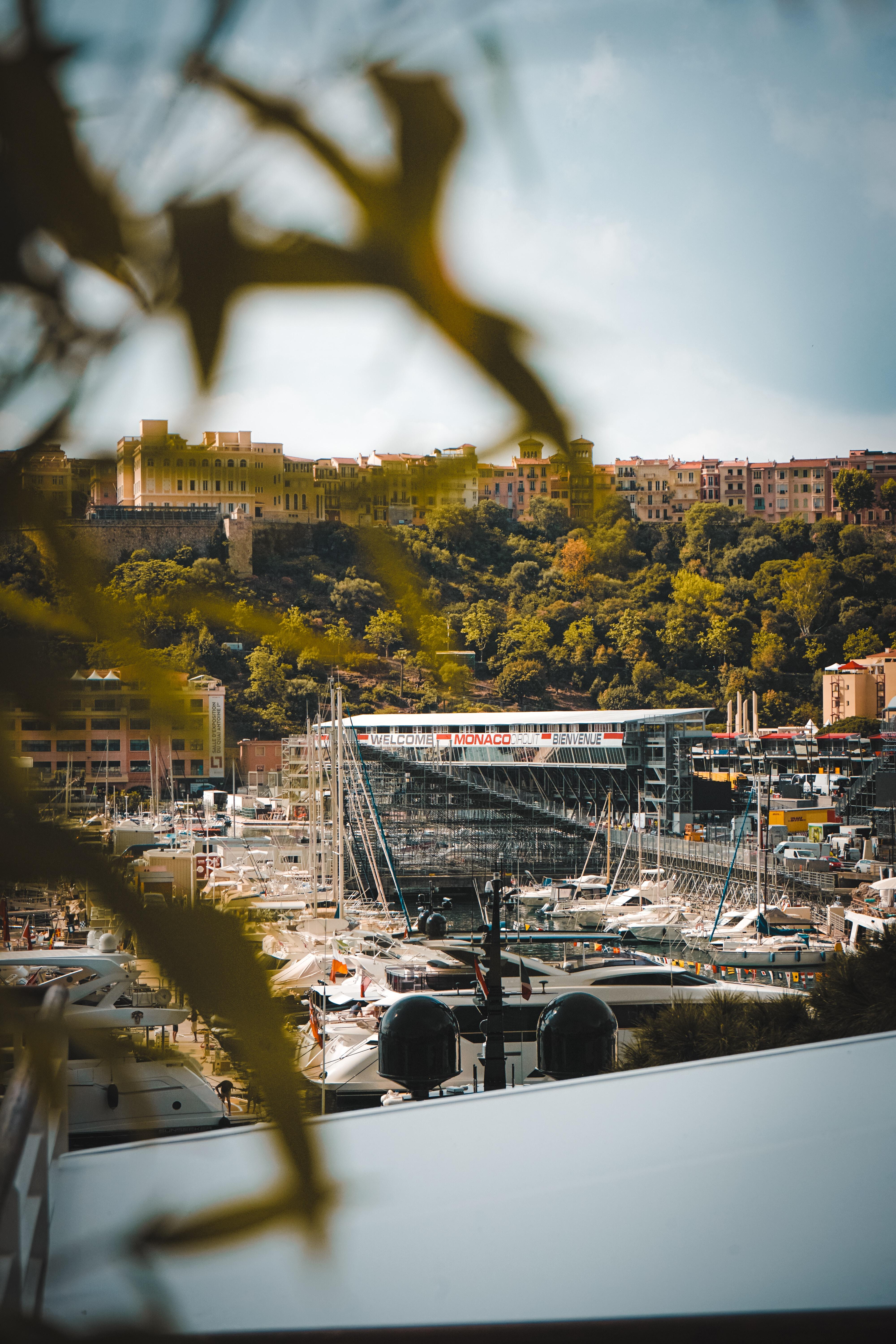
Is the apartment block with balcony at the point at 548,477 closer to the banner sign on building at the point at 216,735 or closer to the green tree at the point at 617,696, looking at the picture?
the banner sign on building at the point at 216,735

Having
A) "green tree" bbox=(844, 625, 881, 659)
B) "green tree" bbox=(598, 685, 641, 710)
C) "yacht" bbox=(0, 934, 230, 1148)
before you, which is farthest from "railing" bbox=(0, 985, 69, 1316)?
"green tree" bbox=(844, 625, 881, 659)

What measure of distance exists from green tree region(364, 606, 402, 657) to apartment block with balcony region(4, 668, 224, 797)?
0.14 feet

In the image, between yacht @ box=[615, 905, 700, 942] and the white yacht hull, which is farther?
yacht @ box=[615, 905, 700, 942]

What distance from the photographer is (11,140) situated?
206mm

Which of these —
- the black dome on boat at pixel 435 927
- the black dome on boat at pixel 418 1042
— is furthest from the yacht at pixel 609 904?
the black dome on boat at pixel 418 1042

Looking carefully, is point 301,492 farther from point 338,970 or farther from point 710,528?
point 338,970

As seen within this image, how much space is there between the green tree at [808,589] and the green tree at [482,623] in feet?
0.81

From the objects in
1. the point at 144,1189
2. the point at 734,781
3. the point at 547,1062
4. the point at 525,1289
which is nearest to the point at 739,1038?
the point at 547,1062

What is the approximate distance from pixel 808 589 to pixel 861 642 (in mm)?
1169

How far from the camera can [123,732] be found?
0.83 ft

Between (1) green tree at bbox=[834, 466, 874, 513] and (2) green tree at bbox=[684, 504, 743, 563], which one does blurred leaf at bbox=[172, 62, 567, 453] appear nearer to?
(2) green tree at bbox=[684, 504, 743, 563]

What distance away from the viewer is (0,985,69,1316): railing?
23 centimetres

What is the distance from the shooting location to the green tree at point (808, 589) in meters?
0.57

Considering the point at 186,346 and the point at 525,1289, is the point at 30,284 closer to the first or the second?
the point at 186,346
